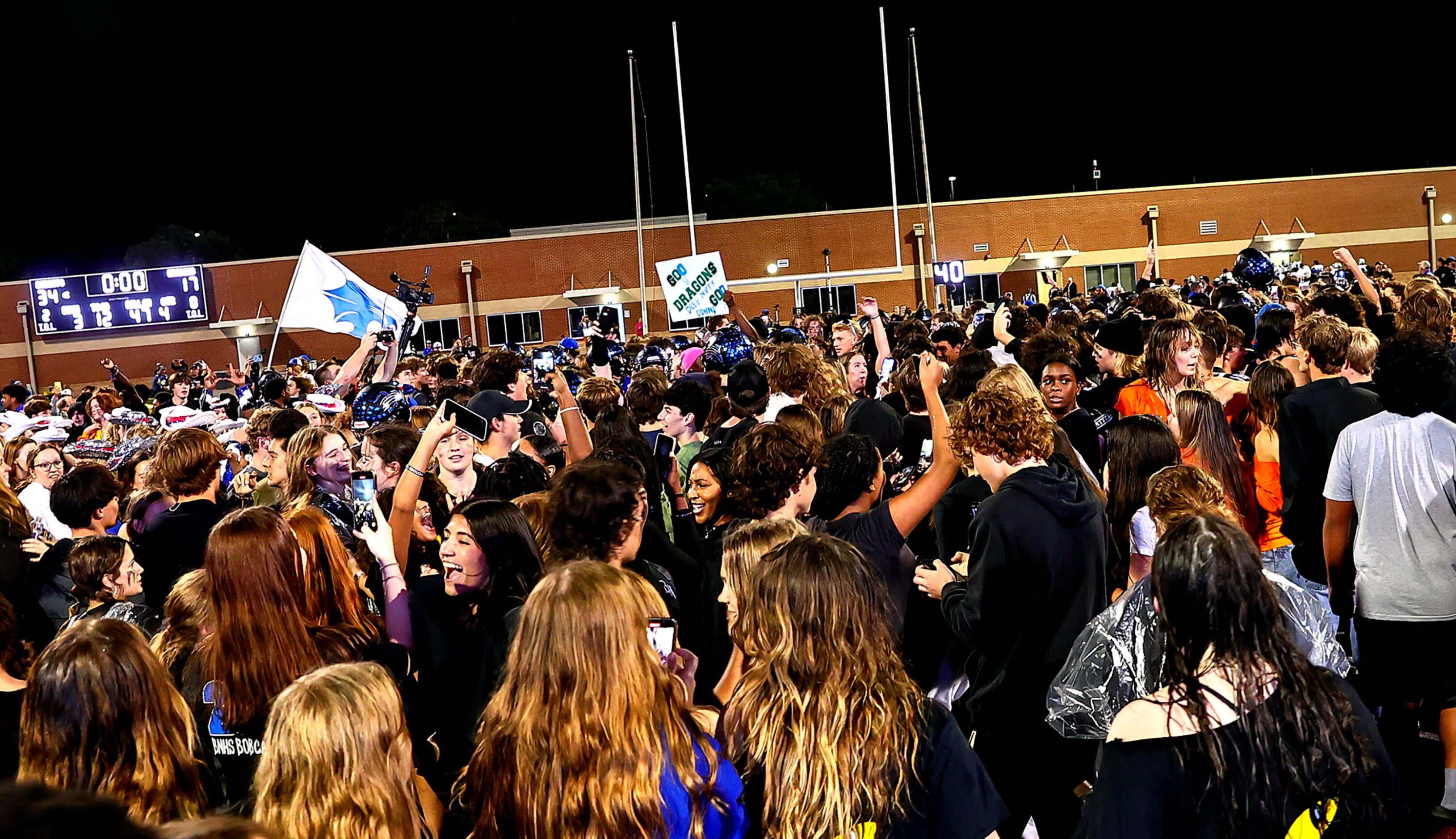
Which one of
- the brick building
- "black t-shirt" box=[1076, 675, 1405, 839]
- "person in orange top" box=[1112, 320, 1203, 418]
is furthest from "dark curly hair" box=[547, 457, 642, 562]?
the brick building

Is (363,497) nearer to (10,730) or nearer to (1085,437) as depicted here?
(10,730)

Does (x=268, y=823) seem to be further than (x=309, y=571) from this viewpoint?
No

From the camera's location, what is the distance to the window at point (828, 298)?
4481 centimetres

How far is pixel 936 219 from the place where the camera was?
45656 mm

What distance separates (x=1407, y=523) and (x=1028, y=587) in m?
1.83

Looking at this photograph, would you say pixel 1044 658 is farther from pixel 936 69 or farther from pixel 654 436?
pixel 936 69

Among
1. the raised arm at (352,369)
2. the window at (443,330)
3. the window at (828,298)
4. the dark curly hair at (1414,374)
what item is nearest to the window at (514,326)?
the window at (443,330)

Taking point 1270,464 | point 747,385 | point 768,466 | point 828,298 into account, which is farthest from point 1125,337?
point 828,298

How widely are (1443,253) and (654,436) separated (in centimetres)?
4994

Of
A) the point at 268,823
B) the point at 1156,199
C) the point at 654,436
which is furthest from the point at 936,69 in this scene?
the point at 268,823

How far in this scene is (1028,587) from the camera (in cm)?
445

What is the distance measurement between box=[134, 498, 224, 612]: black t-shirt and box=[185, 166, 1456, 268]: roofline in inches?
1512

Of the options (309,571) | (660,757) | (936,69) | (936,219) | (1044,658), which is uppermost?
(936,69)

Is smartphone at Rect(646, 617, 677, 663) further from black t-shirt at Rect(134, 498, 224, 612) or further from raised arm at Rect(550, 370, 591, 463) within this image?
raised arm at Rect(550, 370, 591, 463)
